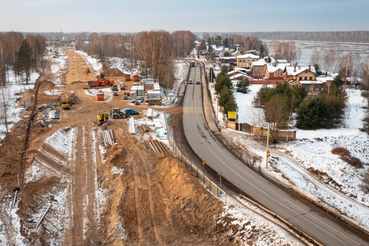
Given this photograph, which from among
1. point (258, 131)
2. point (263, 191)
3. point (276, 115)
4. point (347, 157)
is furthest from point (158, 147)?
point (347, 157)

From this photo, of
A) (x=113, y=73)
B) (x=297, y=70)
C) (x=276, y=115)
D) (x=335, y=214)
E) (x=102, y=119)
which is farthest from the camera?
(x=113, y=73)

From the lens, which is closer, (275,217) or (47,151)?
(275,217)

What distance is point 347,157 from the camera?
29.2 metres

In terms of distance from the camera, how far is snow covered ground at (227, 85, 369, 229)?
23.0 metres

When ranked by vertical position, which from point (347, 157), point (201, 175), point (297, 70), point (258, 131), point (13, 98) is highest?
point (297, 70)

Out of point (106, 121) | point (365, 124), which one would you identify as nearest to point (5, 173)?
point (106, 121)

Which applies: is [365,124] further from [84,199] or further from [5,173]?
[5,173]

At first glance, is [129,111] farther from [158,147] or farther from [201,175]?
[201,175]

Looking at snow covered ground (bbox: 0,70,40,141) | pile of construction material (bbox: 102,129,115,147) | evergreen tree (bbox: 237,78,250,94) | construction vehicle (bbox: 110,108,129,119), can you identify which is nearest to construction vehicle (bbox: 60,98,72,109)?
snow covered ground (bbox: 0,70,40,141)

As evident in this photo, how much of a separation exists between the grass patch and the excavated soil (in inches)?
634

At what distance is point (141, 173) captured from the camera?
23969mm

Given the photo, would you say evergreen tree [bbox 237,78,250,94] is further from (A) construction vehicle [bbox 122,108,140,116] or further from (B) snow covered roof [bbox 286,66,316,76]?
(A) construction vehicle [bbox 122,108,140,116]

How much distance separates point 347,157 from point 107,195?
2249 centimetres

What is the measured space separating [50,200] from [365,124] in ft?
119
